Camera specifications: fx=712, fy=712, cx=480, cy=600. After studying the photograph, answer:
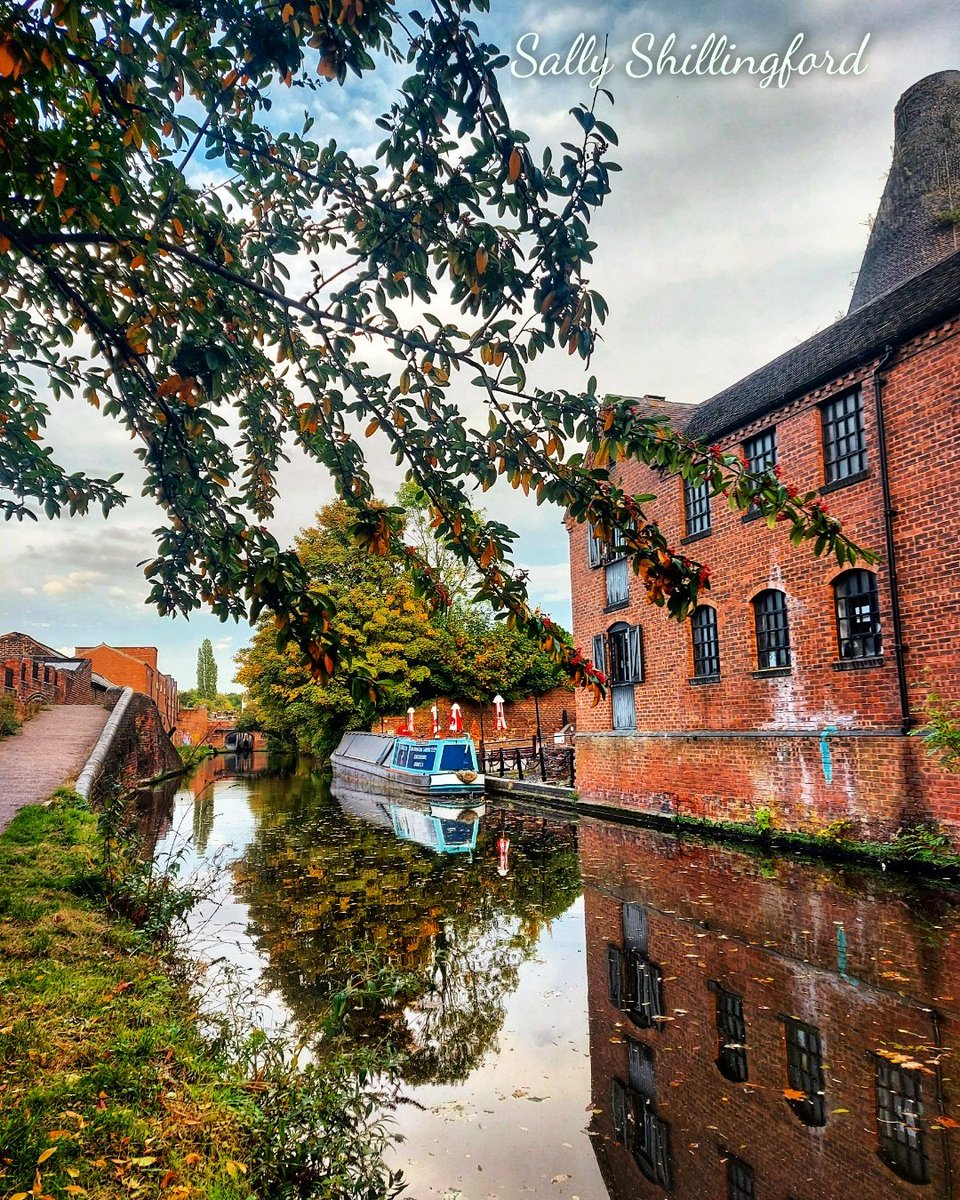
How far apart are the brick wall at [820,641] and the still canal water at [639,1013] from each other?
1.60m

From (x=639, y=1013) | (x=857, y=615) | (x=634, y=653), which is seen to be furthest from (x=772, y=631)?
(x=639, y=1013)

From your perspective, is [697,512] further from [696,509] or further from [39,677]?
[39,677]

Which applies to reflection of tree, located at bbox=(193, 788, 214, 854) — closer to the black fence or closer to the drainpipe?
the black fence

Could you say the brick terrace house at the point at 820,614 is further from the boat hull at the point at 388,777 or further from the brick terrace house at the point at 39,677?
the brick terrace house at the point at 39,677

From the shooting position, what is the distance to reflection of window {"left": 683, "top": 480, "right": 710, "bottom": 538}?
1421cm

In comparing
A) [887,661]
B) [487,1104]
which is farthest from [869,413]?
[487,1104]

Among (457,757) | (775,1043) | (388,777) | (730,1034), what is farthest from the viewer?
(388,777)

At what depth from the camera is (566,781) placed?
19.9 meters

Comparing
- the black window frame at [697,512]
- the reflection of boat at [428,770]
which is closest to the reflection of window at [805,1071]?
the black window frame at [697,512]

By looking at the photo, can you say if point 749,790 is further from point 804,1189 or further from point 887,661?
point 804,1189

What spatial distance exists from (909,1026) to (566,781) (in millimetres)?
15196

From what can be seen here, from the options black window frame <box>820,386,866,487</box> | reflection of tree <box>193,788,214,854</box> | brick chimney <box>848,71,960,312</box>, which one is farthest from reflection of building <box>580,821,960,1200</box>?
brick chimney <box>848,71,960,312</box>

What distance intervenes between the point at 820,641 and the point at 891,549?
1.83 m

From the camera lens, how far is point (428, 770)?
20.6 meters
